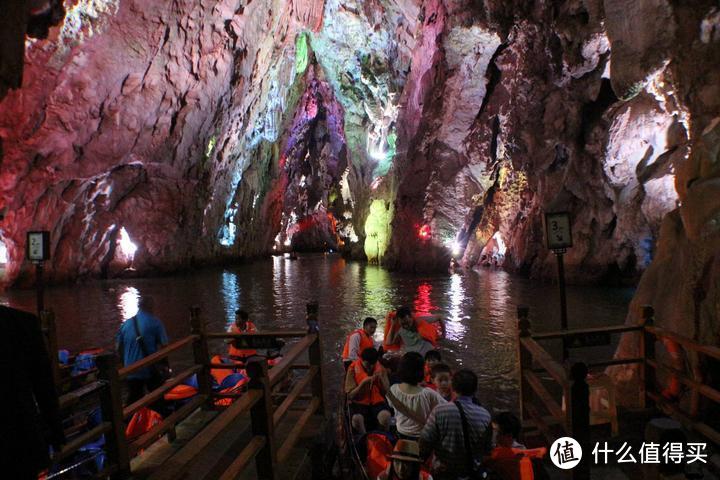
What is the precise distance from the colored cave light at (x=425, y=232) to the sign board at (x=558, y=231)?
16.7 meters

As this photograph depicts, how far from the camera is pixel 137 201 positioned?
76.1ft

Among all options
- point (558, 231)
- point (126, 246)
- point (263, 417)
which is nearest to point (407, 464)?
point (263, 417)

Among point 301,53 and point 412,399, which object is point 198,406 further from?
point 301,53

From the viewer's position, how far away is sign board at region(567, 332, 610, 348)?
4.15 m

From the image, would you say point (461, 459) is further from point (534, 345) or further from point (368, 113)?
point (368, 113)

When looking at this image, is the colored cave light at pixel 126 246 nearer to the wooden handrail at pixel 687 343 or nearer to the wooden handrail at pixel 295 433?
the wooden handrail at pixel 295 433

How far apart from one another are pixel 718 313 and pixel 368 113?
2656cm

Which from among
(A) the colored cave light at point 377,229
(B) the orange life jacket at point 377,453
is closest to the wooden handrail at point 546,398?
(B) the orange life jacket at point 377,453

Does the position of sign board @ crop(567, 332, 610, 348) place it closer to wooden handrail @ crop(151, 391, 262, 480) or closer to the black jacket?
wooden handrail @ crop(151, 391, 262, 480)

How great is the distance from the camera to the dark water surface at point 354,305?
8492 millimetres

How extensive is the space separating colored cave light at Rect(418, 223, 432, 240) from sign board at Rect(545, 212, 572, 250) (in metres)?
16.7

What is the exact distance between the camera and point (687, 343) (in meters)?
3.87

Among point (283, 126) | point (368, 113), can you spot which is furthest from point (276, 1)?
point (283, 126)

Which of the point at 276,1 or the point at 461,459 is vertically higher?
the point at 276,1
